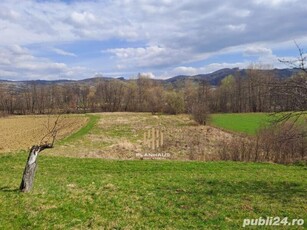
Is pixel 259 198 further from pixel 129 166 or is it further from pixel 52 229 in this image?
pixel 129 166

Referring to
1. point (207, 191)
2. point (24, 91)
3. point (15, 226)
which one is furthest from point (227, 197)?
point (24, 91)

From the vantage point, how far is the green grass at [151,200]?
7.87 m

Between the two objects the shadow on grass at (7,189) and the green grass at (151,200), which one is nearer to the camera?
the green grass at (151,200)

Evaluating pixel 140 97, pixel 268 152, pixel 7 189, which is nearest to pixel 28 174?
pixel 7 189

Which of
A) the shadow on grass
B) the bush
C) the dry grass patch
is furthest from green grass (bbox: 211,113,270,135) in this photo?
the shadow on grass

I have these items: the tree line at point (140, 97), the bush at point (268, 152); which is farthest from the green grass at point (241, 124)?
the tree line at point (140, 97)

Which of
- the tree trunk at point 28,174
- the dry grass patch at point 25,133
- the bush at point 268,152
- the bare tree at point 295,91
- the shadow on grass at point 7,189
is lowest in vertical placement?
the dry grass patch at point 25,133

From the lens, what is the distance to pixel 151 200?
9.66 metres

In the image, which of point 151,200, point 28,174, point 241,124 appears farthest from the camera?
point 241,124

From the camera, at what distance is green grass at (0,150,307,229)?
310 inches

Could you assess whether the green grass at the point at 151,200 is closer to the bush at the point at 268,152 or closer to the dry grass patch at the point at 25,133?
the bush at the point at 268,152

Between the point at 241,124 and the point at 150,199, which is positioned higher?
the point at 150,199

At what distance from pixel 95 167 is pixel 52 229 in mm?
9229

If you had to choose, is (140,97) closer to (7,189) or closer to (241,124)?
(241,124)
